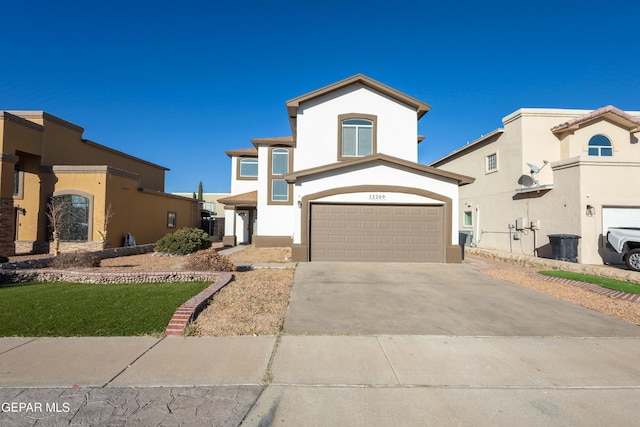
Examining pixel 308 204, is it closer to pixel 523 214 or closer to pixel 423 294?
pixel 423 294

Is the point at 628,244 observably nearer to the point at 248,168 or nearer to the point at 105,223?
the point at 248,168

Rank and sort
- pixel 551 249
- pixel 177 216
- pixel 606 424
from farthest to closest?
pixel 177 216, pixel 551 249, pixel 606 424

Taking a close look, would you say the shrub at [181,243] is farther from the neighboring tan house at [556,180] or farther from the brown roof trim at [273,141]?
the neighboring tan house at [556,180]

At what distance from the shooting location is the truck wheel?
Result: 11.7 metres

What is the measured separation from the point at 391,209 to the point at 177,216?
16312 mm

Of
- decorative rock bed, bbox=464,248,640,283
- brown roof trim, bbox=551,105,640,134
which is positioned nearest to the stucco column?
decorative rock bed, bbox=464,248,640,283

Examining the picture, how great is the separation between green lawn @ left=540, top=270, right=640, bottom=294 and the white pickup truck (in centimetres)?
245

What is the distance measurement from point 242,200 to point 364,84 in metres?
9.95

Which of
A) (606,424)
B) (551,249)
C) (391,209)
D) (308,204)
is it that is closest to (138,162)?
(308,204)

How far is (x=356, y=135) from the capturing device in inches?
650

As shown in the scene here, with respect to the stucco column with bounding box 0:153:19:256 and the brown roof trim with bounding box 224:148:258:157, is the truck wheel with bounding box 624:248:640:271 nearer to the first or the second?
the brown roof trim with bounding box 224:148:258:157

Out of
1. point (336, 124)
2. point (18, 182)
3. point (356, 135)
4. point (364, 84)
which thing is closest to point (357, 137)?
point (356, 135)

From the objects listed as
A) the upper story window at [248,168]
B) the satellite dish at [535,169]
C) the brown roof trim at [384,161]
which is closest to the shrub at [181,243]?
the brown roof trim at [384,161]

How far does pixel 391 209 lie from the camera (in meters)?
13.5
